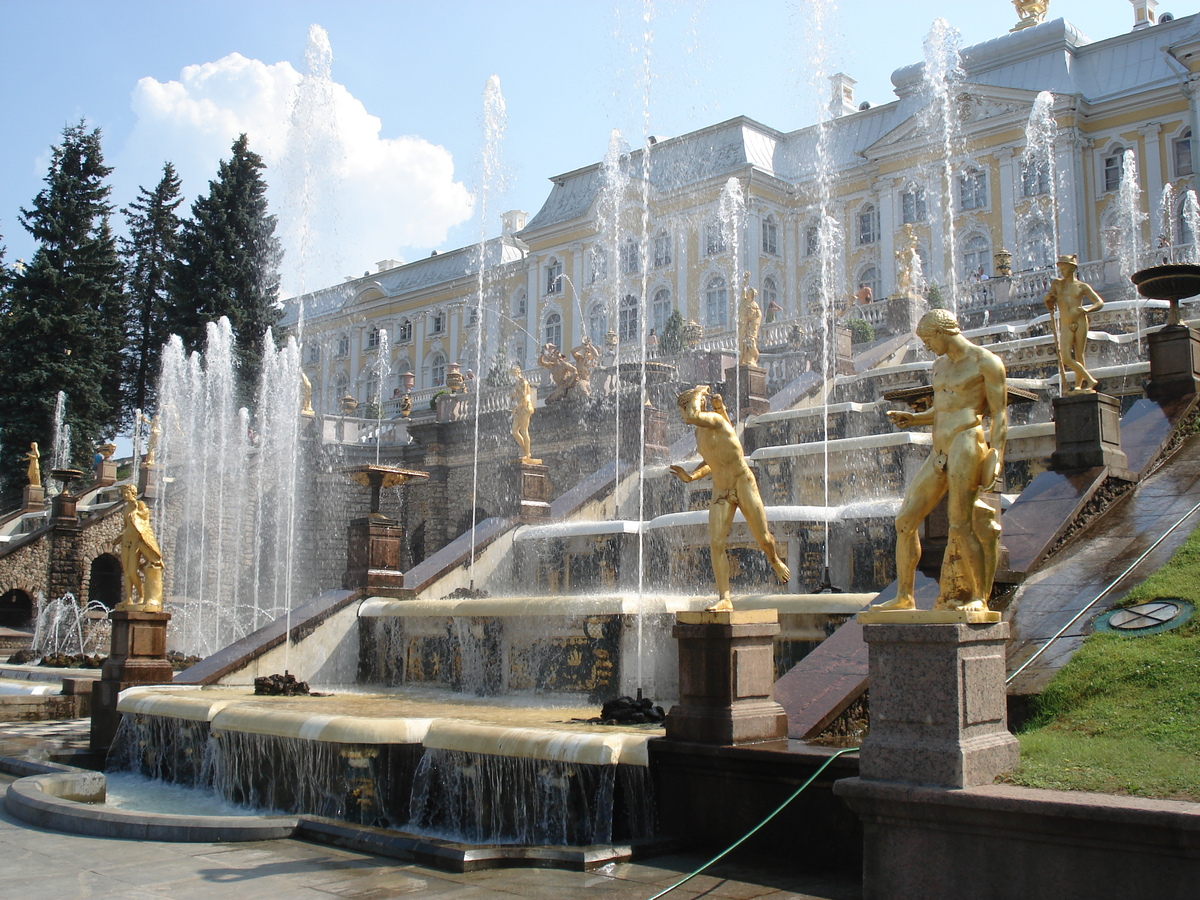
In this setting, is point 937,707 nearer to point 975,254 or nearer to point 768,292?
point 975,254

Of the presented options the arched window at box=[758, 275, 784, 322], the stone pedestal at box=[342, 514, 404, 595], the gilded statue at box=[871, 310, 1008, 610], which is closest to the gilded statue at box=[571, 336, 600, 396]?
the stone pedestal at box=[342, 514, 404, 595]

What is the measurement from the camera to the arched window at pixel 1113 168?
4284cm

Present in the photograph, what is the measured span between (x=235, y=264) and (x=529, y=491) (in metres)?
Result: 32.0

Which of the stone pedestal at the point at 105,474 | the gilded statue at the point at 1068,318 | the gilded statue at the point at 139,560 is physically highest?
the stone pedestal at the point at 105,474

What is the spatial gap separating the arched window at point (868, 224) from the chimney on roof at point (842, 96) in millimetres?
9143

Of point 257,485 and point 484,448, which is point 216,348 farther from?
point 484,448

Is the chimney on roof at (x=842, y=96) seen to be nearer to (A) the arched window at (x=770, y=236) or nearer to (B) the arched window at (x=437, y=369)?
(A) the arched window at (x=770, y=236)

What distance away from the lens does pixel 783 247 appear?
53.0m

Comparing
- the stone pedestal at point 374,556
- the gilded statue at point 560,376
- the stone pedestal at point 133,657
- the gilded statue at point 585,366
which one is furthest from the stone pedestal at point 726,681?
the gilded statue at point 560,376

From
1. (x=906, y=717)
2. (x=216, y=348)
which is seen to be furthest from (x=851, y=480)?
(x=216, y=348)

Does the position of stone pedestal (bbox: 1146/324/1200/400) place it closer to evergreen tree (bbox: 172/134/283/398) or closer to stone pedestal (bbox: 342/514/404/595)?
stone pedestal (bbox: 342/514/404/595)

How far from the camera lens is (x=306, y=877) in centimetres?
666

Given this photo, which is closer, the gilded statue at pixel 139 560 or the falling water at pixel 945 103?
the gilded statue at pixel 139 560

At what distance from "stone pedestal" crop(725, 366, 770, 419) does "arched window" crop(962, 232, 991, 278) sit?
25.2 meters
